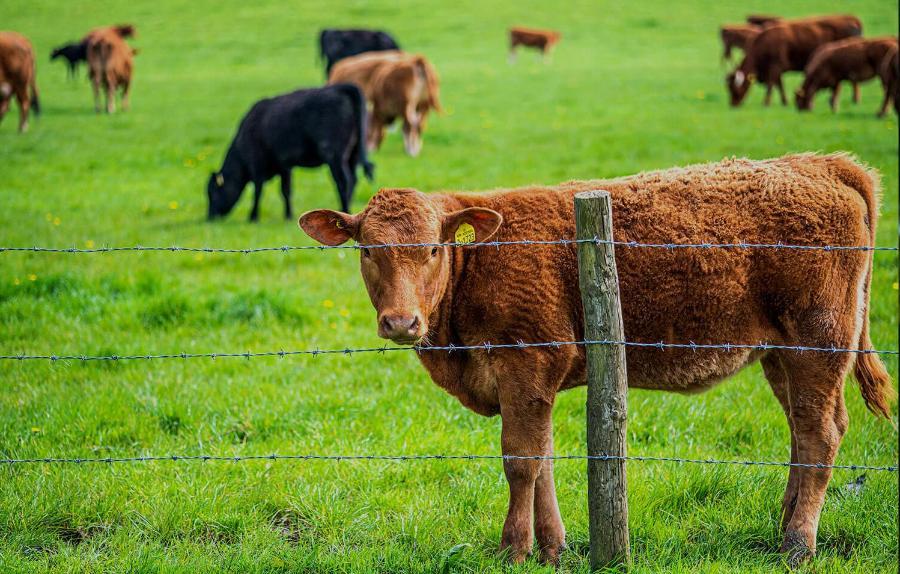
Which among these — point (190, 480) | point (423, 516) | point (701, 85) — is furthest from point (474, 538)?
point (701, 85)

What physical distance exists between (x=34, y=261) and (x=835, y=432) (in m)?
8.73

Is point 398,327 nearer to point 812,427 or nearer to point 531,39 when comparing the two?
point 812,427

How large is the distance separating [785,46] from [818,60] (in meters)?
3.58

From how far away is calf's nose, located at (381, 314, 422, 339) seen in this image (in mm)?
4043

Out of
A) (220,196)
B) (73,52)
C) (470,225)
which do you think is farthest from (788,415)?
(73,52)

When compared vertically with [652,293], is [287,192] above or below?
below

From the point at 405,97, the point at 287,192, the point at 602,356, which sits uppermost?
the point at 602,356

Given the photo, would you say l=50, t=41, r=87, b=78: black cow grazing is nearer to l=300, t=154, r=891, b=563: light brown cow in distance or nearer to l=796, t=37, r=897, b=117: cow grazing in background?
l=796, t=37, r=897, b=117: cow grazing in background

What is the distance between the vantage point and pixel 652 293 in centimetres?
450

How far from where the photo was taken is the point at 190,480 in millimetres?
5234

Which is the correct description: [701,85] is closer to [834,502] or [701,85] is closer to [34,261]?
[34,261]

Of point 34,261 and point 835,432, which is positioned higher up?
point 835,432

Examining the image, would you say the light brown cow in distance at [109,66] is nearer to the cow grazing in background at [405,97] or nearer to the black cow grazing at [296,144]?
the cow grazing in background at [405,97]

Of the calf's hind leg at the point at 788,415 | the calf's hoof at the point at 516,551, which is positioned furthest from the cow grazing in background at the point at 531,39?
the calf's hoof at the point at 516,551
